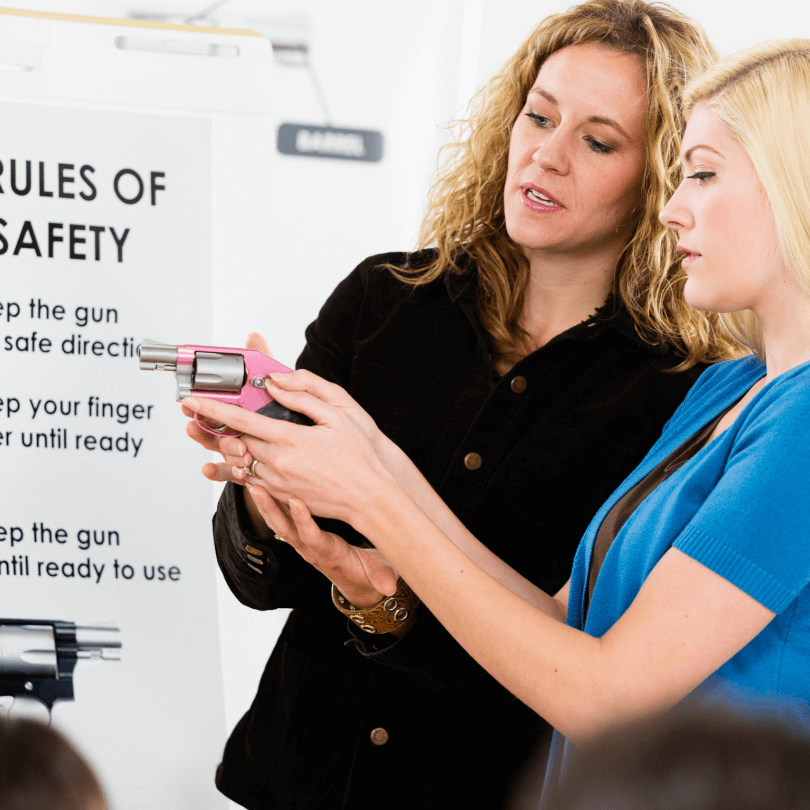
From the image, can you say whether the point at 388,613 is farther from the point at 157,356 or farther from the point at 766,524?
the point at 766,524

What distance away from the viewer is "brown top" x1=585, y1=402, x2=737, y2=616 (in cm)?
113

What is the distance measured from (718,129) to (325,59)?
5.57 feet

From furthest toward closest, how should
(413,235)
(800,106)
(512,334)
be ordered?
(413,235) < (512,334) < (800,106)

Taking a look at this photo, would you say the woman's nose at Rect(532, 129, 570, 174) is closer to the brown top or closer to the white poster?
the brown top

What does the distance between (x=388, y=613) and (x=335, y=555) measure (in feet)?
0.42

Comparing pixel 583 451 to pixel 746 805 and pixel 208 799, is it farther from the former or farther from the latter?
pixel 208 799

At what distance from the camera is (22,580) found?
5.88 ft

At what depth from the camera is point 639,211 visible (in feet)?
4.90

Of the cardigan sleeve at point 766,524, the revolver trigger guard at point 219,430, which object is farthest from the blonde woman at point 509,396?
the cardigan sleeve at point 766,524

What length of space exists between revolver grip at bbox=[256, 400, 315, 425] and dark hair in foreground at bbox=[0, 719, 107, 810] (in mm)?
686

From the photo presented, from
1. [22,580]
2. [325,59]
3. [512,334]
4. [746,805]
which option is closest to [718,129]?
[512,334]

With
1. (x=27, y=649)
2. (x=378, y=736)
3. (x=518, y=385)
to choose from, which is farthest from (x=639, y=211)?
(x=27, y=649)

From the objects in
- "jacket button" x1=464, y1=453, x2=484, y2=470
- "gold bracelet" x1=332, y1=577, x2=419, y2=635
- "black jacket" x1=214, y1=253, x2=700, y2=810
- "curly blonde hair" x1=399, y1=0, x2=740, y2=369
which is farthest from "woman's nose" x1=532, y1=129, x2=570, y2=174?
"gold bracelet" x1=332, y1=577, x2=419, y2=635

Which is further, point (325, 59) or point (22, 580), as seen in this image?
point (325, 59)
